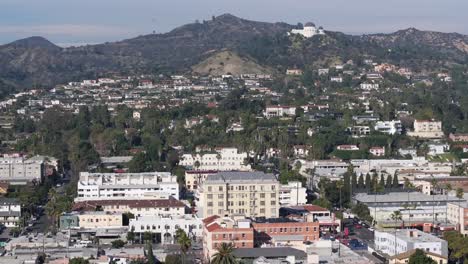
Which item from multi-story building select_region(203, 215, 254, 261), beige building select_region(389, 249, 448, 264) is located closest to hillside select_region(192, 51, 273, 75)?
multi-story building select_region(203, 215, 254, 261)

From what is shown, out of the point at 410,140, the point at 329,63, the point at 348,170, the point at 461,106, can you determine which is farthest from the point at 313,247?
the point at 329,63

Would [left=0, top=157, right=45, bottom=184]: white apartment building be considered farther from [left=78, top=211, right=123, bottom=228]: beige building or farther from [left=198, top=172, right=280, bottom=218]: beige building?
[left=198, top=172, right=280, bottom=218]: beige building

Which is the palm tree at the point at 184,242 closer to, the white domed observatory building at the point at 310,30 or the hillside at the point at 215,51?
the hillside at the point at 215,51

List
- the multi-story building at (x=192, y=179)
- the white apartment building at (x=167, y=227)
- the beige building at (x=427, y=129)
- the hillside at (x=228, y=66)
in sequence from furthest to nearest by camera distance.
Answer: the hillside at (x=228, y=66)
the beige building at (x=427, y=129)
the multi-story building at (x=192, y=179)
the white apartment building at (x=167, y=227)

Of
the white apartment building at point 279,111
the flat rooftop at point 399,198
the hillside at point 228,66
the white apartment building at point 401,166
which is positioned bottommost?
the white apartment building at point 401,166

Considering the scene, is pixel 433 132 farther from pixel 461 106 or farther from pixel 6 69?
pixel 6 69

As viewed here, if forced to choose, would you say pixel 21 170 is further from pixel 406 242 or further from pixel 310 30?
pixel 310 30

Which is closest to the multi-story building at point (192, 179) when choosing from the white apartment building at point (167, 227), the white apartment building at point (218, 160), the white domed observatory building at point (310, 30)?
the white apartment building at point (218, 160)
